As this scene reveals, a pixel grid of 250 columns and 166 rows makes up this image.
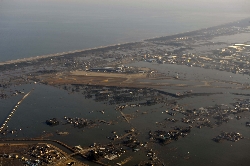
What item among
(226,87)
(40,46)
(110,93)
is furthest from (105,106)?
(40,46)

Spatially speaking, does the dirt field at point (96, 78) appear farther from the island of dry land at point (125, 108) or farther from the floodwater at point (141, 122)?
the floodwater at point (141, 122)

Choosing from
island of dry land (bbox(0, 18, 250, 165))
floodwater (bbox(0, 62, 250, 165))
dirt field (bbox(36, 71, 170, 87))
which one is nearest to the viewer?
island of dry land (bbox(0, 18, 250, 165))

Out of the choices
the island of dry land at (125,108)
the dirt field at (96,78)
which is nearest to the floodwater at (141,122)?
the island of dry land at (125,108)

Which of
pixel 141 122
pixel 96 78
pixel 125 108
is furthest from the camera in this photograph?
pixel 96 78

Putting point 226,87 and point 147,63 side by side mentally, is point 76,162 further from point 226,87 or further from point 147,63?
point 147,63

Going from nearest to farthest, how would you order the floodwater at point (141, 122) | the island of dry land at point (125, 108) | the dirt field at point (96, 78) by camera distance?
1. the island of dry land at point (125, 108)
2. the floodwater at point (141, 122)
3. the dirt field at point (96, 78)

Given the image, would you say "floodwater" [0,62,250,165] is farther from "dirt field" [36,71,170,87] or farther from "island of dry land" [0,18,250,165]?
"dirt field" [36,71,170,87]

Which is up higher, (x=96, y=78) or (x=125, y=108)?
(x=96, y=78)

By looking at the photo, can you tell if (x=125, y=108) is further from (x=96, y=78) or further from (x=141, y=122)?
(x=96, y=78)

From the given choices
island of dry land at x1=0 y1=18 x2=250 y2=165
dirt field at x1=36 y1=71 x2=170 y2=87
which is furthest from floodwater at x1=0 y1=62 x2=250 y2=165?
dirt field at x1=36 y1=71 x2=170 y2=87

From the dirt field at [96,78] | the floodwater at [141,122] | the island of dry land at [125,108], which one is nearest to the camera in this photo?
the island of dry land at [125,108]

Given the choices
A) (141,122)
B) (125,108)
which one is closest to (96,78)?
(125,108)
